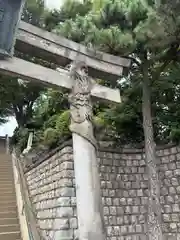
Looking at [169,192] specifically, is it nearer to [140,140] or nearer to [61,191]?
[140,140]

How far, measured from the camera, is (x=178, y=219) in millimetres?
6164

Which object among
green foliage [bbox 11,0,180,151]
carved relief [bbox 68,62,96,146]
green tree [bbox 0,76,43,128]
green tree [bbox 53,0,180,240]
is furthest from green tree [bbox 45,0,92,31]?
green tree [bbox 0,76,43,128]

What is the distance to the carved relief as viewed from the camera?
4179mm

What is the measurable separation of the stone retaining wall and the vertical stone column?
1677mm

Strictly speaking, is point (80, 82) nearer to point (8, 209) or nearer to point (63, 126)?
point (63, 126)

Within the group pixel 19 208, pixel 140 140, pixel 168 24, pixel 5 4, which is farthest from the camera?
pixel 140 140

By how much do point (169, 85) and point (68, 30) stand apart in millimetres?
3624

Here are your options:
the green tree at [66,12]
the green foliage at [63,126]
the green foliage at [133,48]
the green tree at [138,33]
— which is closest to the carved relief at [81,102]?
the green foliage at [133,48]

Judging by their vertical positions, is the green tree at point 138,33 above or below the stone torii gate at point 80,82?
above

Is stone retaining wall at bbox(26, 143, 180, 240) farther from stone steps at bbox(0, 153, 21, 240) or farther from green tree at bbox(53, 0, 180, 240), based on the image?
green tree at bbox(53, 0, 180, 240)

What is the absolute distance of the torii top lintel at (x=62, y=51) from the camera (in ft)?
13.7

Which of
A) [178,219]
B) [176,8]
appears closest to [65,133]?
[178,219]

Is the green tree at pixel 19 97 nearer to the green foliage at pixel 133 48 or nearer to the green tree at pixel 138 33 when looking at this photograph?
the green foliage at pixel 133 48

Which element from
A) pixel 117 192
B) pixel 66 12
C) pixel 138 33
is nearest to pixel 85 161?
pixel 117 192
